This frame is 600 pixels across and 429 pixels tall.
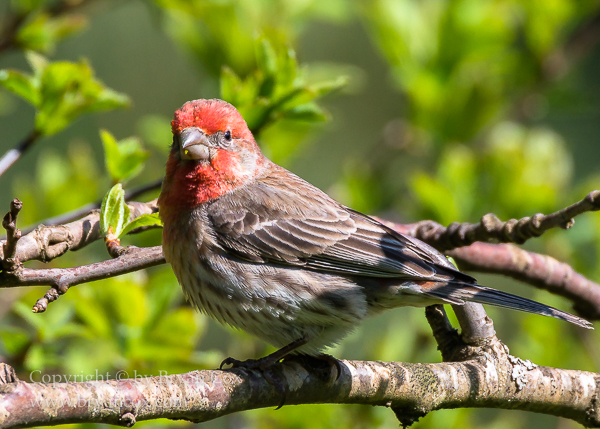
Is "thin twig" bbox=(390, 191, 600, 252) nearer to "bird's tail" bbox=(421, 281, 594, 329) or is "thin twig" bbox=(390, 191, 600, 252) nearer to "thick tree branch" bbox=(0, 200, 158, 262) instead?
"bird's tail" bbox=(421, 281, 594, 329)

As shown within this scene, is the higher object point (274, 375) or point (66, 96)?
point (66, 96)

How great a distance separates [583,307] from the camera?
4375 mm

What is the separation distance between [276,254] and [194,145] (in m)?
0.76

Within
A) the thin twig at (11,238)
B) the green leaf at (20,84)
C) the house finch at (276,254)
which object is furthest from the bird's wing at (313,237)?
the thin twig at (11,238)

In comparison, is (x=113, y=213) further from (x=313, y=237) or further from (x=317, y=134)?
(x=317, y=134)

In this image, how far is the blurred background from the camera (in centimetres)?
371

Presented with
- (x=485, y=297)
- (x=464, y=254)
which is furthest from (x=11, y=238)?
(x=464, y=254)

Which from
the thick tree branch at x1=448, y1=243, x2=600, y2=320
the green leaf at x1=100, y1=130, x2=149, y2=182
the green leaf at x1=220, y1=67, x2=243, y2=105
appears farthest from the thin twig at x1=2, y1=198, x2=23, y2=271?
the thick tree branch at x1=448, y1=243, x2=600, y2=320

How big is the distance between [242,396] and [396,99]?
296 inches

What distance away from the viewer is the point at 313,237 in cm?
379

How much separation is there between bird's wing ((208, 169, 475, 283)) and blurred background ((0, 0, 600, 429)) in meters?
0.41

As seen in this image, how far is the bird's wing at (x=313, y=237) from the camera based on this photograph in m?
3.60

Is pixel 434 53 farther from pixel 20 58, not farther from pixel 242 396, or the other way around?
pixel 20 58

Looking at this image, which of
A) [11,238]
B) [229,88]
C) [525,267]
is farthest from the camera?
[525,267]
